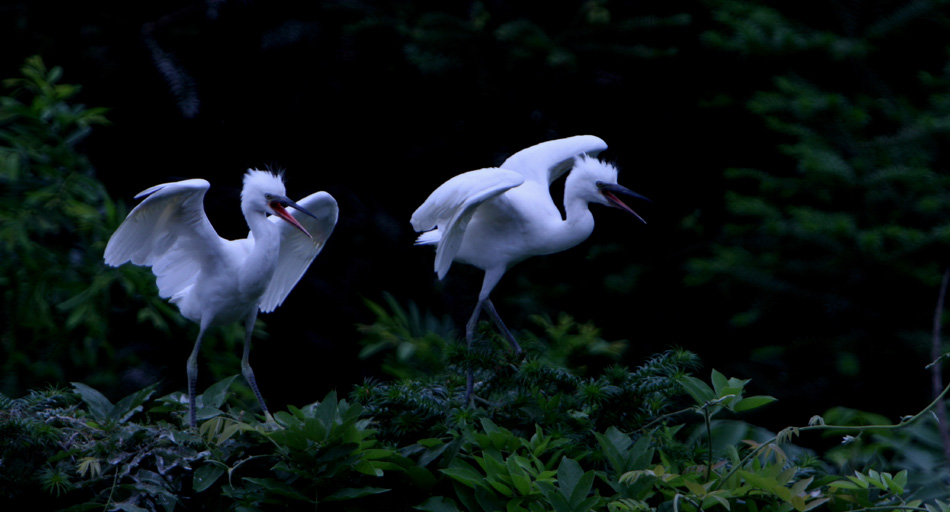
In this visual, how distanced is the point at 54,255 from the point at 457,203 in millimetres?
1714

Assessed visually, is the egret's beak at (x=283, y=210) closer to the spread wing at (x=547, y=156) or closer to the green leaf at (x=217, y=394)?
the green leaf at (x=217, y=394)

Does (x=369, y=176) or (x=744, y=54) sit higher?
(x=744, y=54)

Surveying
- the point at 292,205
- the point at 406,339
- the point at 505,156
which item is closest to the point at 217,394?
the point at 292,205

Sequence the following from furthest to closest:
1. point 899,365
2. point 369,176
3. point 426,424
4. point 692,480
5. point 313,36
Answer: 1. point 369,176
2. point 313,36
3. point 899,365
4. point 426,424
5. point 692,480

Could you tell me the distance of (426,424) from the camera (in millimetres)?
2131

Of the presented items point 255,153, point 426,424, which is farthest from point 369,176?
point 426,424

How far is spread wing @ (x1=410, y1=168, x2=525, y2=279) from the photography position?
268cm

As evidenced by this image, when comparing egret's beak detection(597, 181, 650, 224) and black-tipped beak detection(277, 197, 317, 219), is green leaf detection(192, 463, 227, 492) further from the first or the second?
egret's beak detection(597, 181, 650, 224)

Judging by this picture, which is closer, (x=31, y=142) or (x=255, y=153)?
(x=31, y=142)

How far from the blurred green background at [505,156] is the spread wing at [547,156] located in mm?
490

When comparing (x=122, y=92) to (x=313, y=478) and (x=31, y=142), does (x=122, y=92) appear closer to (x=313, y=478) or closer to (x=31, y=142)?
(x=31, y=142)

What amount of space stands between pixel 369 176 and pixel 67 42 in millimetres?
1422

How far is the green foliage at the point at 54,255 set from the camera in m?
3.34

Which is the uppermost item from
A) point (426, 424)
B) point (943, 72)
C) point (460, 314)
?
point (943, 72)
